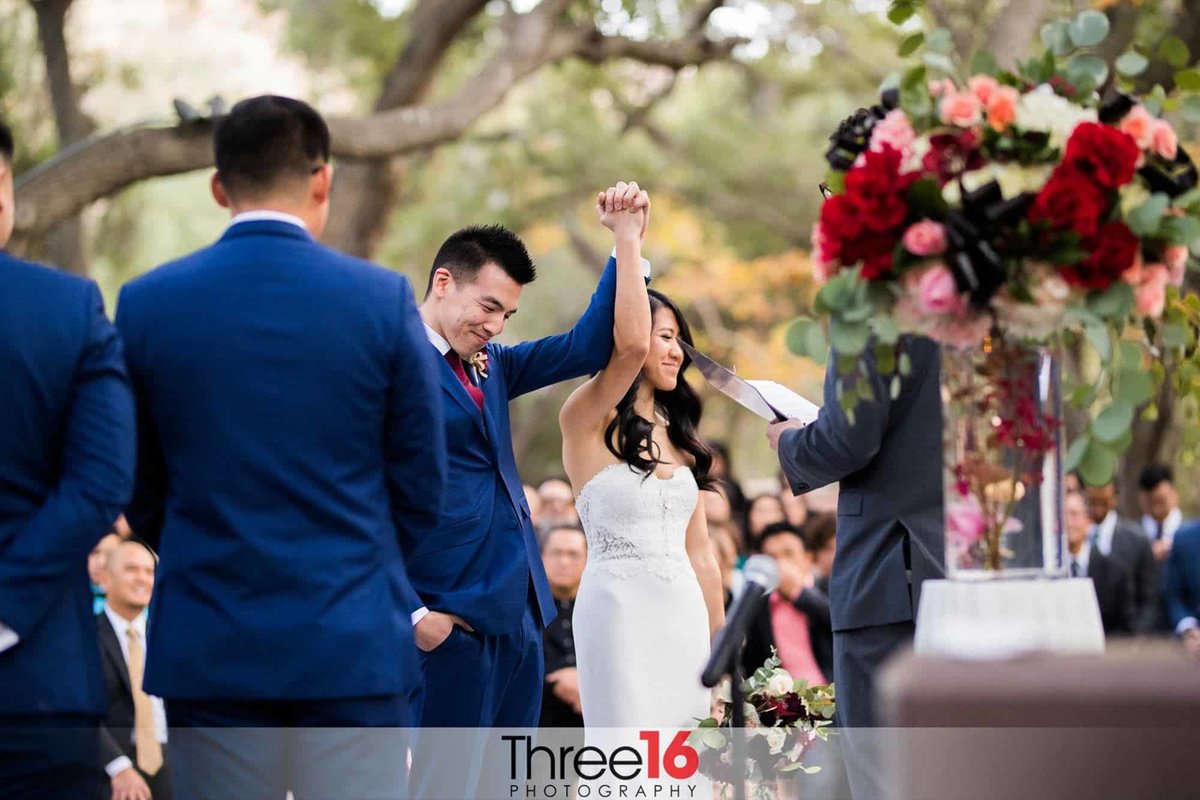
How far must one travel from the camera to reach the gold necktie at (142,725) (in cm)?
773

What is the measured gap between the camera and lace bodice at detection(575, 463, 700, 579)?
6.17m

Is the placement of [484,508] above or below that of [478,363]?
below

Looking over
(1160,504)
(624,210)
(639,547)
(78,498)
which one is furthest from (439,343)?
(1160,504)

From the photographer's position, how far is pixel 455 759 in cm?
533

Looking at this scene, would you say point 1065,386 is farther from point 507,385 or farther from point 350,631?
point 507,385

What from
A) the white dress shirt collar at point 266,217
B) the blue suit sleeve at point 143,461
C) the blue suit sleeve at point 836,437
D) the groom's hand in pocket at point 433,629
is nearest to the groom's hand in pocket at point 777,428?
the blue suit sleeve at point 836,437

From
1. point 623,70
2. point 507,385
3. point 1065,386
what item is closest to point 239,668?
point 1065,386

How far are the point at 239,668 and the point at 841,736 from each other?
203cm

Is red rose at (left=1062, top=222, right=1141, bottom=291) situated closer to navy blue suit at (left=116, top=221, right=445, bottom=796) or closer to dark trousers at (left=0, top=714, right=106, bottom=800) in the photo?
navy blue suit at (left=116, top=221, right=445, bottom=796)

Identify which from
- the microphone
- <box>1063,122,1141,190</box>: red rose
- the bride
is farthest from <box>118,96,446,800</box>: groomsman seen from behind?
the bride

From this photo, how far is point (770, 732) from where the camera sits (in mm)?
5930

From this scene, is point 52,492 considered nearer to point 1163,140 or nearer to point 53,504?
point 53,504

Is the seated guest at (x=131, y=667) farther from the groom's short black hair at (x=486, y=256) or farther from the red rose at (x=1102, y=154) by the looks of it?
the red rose at (x=1102, y=154)

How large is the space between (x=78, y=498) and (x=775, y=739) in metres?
3.15
